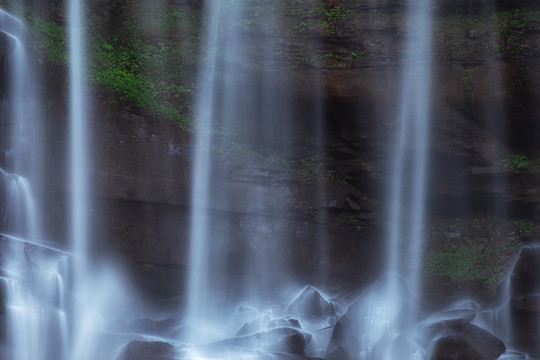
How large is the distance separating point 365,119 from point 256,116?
1.96 meters

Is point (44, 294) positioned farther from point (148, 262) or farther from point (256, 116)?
point (256, 116)

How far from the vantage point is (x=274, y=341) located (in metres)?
8.20

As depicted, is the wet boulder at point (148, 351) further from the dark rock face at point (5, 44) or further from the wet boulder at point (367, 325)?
the dark rock face at point (5, 44)

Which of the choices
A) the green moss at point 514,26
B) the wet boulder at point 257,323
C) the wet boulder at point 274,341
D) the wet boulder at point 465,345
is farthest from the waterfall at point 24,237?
the green moss at point 514,26

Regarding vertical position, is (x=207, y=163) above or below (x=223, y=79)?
below

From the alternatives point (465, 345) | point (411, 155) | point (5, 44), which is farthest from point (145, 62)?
point (465, 345)

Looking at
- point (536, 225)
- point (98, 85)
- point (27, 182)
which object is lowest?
point (536, 225)

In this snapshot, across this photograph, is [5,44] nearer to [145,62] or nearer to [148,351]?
[145,62]

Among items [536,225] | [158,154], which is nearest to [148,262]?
[158,154]

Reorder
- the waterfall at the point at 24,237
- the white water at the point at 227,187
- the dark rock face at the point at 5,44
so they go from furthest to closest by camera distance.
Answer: the white water at the point at 227,187
the dark rock face at the point at 5,44
the waterfall at the point at 24,237

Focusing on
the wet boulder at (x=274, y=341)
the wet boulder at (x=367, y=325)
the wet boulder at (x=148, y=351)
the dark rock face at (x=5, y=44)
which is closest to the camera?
the wet boulder at (x=148, y=351)

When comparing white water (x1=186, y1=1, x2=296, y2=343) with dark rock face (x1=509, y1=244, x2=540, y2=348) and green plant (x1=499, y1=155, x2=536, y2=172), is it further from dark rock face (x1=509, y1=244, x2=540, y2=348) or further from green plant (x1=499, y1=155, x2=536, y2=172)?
green plant (x1=499, y1=155, x2=536, y2=172)

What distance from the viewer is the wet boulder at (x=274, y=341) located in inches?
320

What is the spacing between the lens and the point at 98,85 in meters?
10.1
